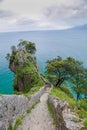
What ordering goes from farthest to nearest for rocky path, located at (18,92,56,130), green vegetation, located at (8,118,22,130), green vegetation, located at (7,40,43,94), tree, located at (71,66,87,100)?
tree, located at (71,66,87,100), green vegetation, located at (7,40,43,94), rocky path, located at (18,92,56,130), green vegetation, located at (8,118,22,130)

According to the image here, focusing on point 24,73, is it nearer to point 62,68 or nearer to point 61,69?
point 61,69

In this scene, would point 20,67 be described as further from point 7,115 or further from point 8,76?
point 8,76

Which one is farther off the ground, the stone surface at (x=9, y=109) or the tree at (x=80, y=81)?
the stone surface at (x=9, y=109)

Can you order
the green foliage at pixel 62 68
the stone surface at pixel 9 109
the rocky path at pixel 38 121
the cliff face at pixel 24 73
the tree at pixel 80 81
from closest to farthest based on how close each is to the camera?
the stone surface at pixel 9 109
the rocky path at pixel 38 121
the cliff face at pixel 24 73
the tree at pixel 80 81
the green foliage at pixel 62 68

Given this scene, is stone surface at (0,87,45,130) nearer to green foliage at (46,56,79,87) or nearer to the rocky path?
the rocky path

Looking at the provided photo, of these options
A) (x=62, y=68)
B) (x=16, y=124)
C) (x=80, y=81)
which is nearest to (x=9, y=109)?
(x=16, y=124)

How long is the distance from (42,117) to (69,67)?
1340 inches

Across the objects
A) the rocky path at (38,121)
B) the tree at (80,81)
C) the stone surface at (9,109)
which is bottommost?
the tree at (80,81)

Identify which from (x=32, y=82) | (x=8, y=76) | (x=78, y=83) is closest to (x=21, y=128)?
(x=32, y=82)

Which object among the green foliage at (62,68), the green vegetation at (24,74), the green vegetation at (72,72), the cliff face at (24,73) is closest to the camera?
the green vegetation at (24,74)

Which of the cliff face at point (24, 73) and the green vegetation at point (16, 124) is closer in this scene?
the green vegetation at point (16, 124)

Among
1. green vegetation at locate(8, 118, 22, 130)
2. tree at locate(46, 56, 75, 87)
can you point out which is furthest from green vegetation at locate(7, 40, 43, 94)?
green vegetation at locate(8, 118, 22, 130)

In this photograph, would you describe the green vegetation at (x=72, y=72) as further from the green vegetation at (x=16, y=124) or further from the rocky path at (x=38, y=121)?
the green vegetation at (x=16, y=124)

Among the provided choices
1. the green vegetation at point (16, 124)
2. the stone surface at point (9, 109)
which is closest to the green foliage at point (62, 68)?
the stone surface at point (9, 109)
